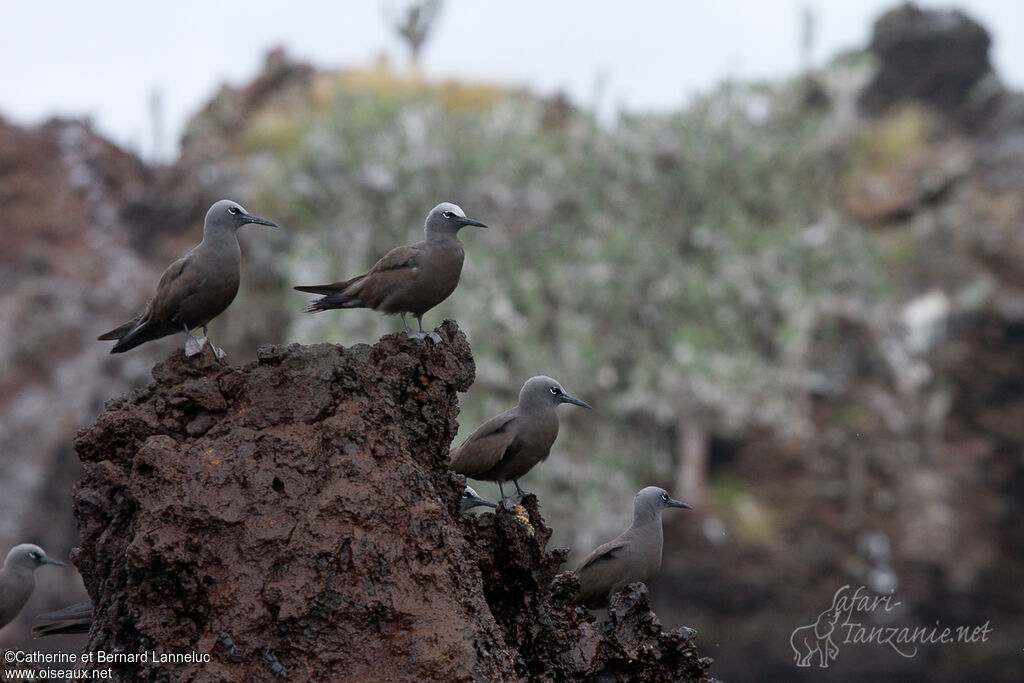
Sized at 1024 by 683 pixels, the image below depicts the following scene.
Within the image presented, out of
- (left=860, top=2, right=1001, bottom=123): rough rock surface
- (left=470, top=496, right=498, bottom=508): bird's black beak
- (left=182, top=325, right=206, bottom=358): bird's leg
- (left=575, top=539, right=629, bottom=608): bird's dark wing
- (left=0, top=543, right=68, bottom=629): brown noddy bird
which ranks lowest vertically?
(left=0, top=543, right=68, bottom=629): brown noddy bird

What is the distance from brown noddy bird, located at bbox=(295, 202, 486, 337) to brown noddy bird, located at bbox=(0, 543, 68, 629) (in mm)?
3263

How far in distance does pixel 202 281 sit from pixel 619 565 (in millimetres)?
3094

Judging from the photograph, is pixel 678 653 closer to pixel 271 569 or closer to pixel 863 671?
pixel 271 569

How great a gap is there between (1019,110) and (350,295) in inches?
Result: 905

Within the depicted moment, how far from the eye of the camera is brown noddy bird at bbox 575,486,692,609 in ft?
24.7

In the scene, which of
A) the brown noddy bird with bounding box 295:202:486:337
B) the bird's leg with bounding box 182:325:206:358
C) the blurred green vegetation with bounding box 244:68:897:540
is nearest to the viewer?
the bird's leg with bounding box 182:325:206:358

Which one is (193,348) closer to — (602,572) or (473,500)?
(473,500)

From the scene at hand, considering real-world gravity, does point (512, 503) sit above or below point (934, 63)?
below

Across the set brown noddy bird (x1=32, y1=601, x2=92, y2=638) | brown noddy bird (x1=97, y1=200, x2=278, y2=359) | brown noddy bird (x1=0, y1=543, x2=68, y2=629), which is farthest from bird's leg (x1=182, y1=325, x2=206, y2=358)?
brown noddy bird (x1=0, y1=543, x2=68, y2=629)

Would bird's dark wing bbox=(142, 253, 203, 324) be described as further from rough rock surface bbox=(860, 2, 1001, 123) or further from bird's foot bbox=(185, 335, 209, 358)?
rough rock surface bbox=(860, 2, 1001, 123)

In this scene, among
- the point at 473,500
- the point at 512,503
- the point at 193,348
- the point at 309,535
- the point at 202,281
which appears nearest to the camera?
the point at 309,535

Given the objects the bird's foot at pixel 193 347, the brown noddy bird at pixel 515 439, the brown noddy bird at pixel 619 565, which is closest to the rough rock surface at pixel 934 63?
the brown noddy bird at pixel 619 565

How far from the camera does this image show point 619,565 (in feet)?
24.7

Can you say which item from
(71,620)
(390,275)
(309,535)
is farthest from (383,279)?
(71,620)
